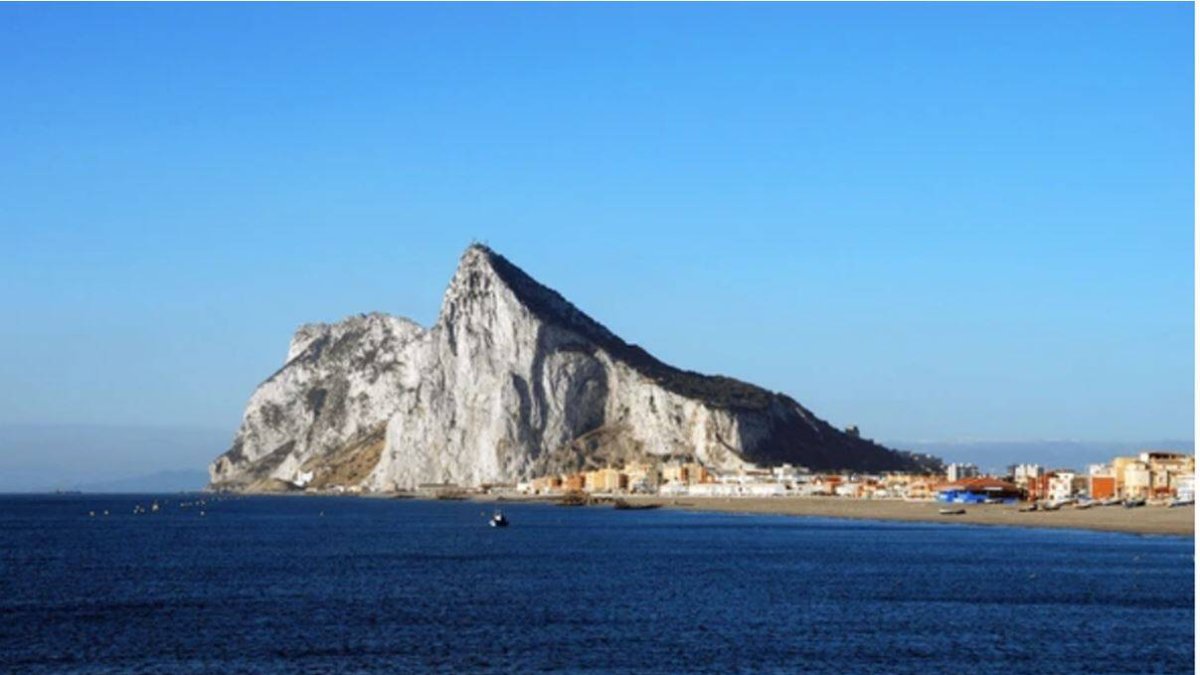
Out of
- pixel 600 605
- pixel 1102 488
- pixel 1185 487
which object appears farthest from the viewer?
pixel 1102 488

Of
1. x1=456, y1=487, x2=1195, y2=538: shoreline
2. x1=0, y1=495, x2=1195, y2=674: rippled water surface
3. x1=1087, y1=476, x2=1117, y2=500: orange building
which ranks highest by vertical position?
x1=1087, y1=476, x2=1117, y2=500: orange building

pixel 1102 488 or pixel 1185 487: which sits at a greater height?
pixel 1185 487

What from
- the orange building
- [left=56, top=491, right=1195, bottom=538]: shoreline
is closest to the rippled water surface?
[left=56, top=491, right=1195, bottom=538]: shoreline

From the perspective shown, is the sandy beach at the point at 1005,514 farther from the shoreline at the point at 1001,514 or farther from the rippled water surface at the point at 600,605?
the rippled water surface at the point at 600,605

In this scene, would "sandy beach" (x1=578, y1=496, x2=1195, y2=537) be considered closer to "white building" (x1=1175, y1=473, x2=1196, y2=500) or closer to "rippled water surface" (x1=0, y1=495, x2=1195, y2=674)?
"white building" (x1=1175, y1=473, x2=1196, y2=500)

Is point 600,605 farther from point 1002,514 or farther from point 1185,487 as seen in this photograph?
point 1185,487

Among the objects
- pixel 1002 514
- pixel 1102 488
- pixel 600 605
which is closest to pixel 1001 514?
pixel 1002 514
